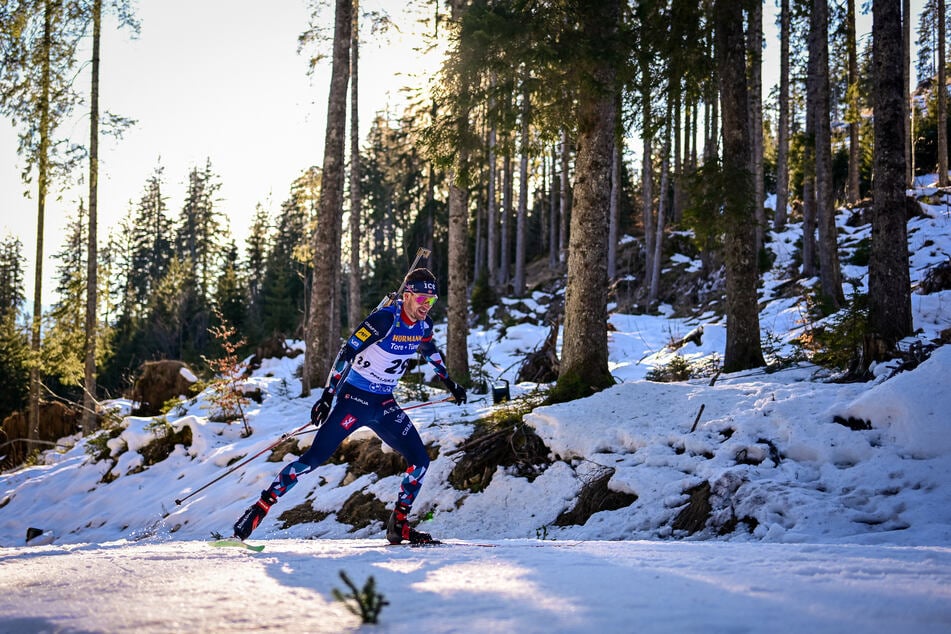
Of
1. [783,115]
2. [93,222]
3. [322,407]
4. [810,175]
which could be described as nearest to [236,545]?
[322,407]

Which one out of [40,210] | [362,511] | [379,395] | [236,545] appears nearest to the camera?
[236,545]

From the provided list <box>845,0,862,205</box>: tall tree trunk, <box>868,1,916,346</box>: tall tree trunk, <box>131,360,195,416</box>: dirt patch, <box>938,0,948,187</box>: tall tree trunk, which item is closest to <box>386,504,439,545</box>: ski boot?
<box>868,1,916,346</box>: tall tree trunk

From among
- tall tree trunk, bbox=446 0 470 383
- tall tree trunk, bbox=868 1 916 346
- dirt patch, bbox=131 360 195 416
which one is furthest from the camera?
dirt patch, bbox=131 360 195 416

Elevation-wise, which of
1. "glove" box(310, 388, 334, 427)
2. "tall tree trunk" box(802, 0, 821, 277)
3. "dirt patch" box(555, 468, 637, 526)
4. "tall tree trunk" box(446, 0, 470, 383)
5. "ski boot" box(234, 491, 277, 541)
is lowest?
"dirt patch" box(555, 468, 637, 526)

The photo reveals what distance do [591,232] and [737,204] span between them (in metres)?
2.44

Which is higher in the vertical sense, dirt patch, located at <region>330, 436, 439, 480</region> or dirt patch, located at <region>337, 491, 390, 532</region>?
dirt patch, located at <region>330, 436, 439, 480</region>

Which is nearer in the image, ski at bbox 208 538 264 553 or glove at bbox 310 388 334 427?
ski at bbox 208 538 264 553

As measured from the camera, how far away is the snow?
8.38ft

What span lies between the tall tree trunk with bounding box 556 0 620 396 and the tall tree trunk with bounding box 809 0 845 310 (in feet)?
23.2

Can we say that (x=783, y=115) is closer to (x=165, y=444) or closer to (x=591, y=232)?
(x=591, y=232)

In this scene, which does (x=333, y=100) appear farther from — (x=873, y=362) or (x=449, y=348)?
(x=873, y=362)

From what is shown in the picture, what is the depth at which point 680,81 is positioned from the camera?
10.6 m

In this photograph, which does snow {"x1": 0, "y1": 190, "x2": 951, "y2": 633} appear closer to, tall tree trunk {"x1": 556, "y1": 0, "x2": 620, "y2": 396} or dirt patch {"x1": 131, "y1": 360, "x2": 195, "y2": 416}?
tall tree trunk {"x1": 556, "y1": 0, "x2": 620, "y2": 396}

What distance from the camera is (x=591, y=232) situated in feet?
30.0
